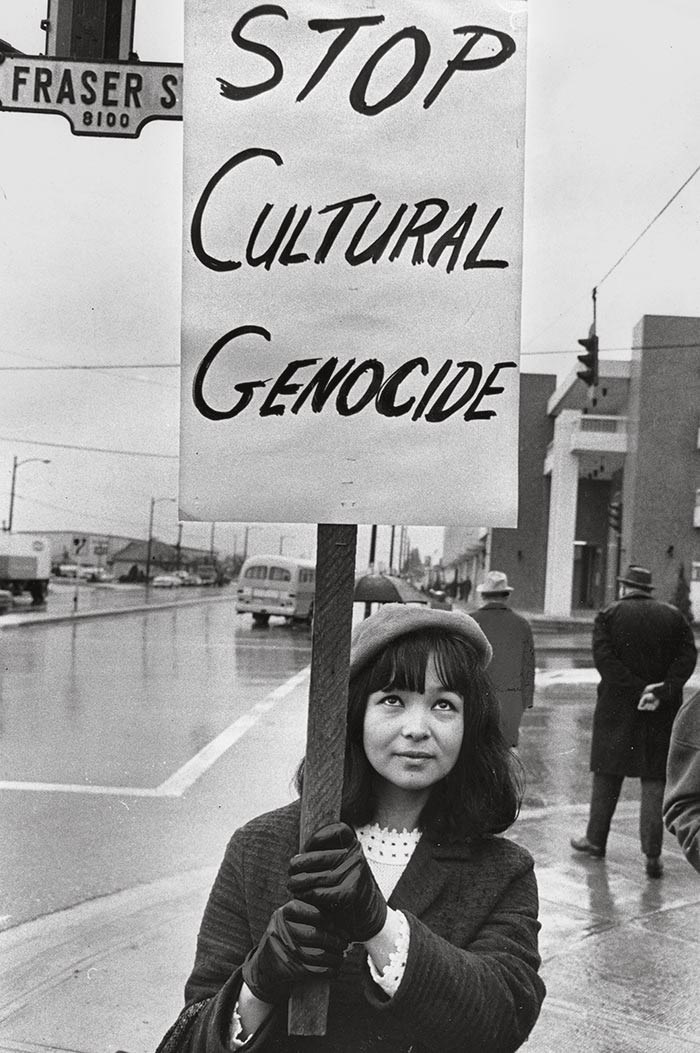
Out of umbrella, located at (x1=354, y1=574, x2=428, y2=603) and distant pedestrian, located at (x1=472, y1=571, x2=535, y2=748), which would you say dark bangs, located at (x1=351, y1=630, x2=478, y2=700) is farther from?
umbrella, located at (x1=354, y1=574, x2=428, y2=603)

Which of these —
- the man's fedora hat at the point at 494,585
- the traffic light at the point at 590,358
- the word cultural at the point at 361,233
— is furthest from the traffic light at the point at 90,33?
the traffic light at the point at 590,358

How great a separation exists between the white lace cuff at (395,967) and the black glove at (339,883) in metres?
0.07

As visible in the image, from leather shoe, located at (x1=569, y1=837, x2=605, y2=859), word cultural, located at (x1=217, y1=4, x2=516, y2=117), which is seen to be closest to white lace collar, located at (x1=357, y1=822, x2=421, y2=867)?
word cultural, located at (x1=217, y1=4, x2=516, y2=117)

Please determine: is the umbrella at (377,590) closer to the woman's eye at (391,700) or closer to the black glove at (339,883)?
the woman's eye at (391,700)

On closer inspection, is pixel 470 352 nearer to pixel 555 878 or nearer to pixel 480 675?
pixel 480 675

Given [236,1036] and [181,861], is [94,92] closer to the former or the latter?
[236,1036]

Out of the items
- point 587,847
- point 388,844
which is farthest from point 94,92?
point 587,847

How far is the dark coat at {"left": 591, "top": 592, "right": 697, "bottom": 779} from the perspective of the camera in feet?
20.3

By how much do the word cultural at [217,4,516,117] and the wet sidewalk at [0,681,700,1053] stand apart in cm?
319

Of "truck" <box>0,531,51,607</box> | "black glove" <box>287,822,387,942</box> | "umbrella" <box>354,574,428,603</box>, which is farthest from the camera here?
"truck" <box>0,531,51,607</box>

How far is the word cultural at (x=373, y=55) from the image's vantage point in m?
1.77

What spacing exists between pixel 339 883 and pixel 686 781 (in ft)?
4.00

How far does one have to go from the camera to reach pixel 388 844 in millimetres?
1890

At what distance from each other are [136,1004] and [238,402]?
3079 mm
